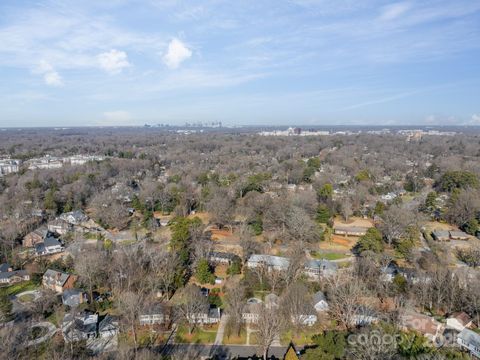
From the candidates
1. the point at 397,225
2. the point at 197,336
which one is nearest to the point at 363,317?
the point at 197,336

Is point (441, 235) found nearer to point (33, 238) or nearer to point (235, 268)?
point (235, 268)

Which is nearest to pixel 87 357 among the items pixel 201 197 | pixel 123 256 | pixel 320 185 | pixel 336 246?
pixel 123 256

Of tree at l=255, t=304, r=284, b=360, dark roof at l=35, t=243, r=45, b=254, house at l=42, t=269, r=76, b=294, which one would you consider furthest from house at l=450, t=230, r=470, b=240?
dark roof at l=35, t=243, r=45, b=254

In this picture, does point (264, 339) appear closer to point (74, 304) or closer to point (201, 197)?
point (74, 304)

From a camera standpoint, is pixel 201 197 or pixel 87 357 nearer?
pixel 87 357

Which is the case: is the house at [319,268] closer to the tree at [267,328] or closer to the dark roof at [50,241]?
the tree at [267,328]
